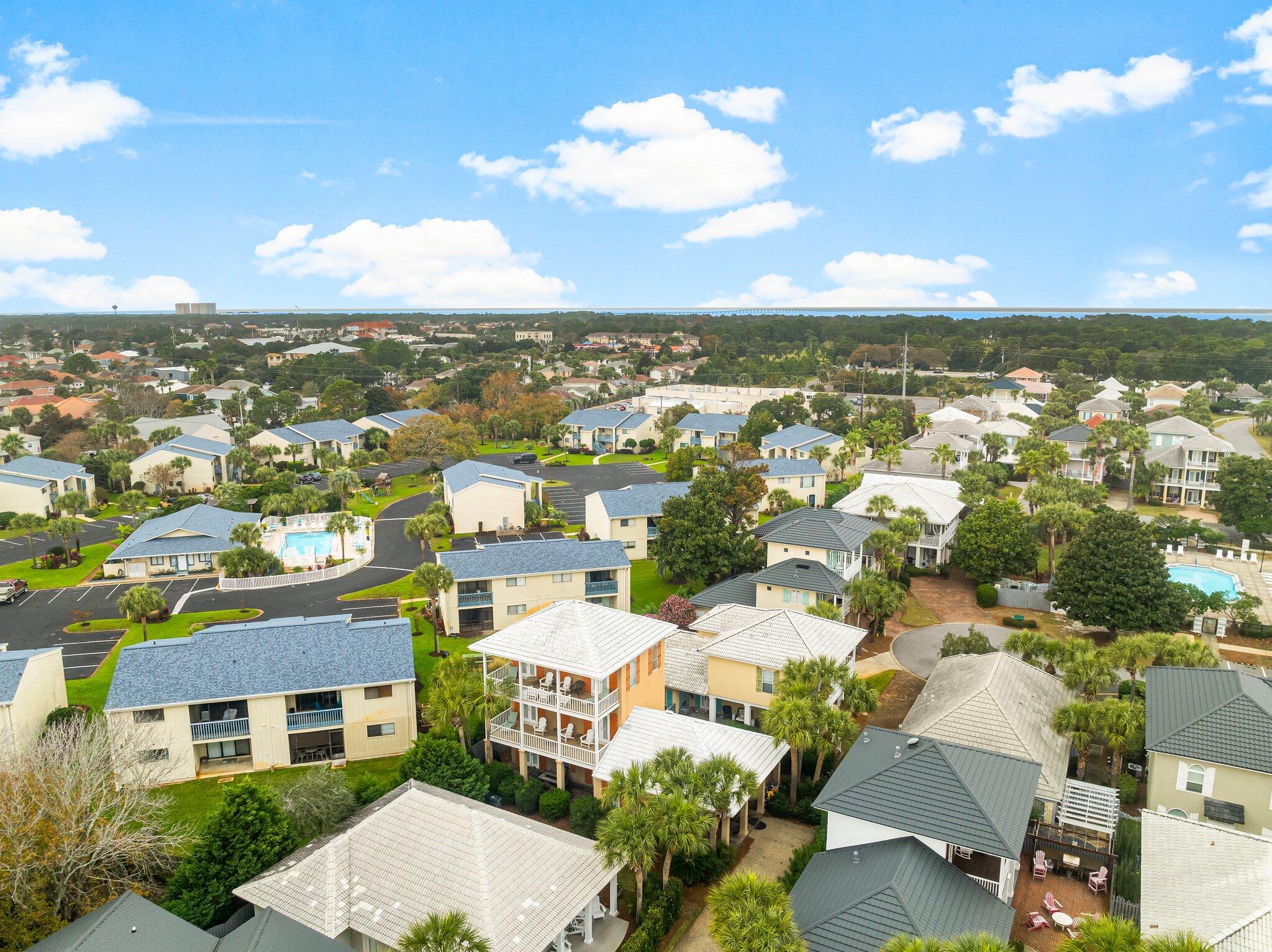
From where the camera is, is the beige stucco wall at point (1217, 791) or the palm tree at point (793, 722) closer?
the beige stucco wall at point (1217, 791)

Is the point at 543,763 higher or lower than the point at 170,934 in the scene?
lower

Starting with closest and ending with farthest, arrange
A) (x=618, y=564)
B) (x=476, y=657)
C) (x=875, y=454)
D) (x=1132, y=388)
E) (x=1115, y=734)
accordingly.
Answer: (x=1115, y=734), (x=476, y=657), (x=618, y=564), (x=875, y=454), (x=1132, y=388)

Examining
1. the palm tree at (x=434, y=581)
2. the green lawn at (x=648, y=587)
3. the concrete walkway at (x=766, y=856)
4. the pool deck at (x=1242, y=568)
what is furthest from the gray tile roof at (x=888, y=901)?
the pool deck at (x=1242, y=568)

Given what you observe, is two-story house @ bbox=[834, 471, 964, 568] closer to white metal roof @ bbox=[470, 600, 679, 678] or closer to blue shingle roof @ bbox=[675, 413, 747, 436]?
white metal roof @ bbox=[470, 600, 679, 678]

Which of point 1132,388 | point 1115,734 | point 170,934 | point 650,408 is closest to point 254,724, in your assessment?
point 170,934

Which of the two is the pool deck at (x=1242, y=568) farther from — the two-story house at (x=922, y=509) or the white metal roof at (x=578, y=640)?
the white metal roof at (x=578, y=640)

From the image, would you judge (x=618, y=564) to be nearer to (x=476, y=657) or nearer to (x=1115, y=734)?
(x=476, y=657)
